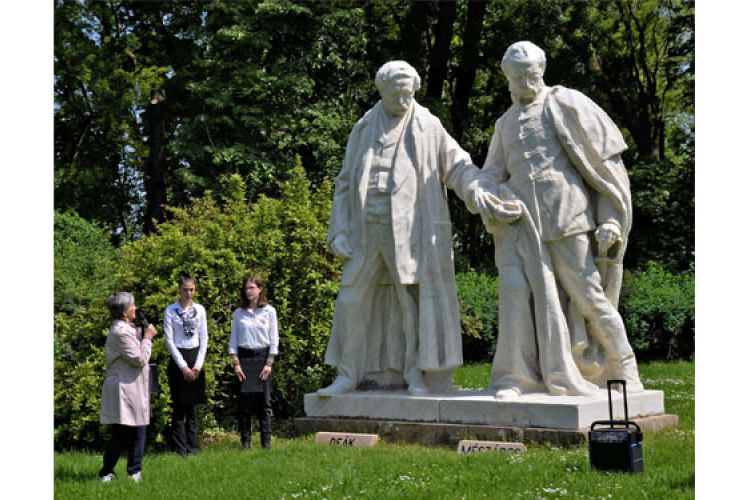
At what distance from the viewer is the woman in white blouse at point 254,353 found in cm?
905

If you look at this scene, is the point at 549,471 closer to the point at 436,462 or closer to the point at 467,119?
the point at 436,462

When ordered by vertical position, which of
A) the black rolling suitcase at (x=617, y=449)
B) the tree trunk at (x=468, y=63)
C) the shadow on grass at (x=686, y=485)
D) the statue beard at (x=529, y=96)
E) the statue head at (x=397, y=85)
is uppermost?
the tree trunk at (x=468, y=63)

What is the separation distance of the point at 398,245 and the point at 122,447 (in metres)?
3.20

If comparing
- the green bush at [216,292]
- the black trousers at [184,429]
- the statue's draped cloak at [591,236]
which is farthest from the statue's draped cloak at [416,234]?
the green bush at [216,292]

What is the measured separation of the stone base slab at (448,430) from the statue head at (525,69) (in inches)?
121

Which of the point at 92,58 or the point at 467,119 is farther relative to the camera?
the point at 467,119

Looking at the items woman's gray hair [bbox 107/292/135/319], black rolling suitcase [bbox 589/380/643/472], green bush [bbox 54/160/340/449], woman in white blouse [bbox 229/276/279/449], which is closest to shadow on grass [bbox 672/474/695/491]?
black rolling suitcase [bbox 589/380/643/472]

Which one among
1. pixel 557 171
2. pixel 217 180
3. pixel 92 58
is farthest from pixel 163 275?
pixel 92 58

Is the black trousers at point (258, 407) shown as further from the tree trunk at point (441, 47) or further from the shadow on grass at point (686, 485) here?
the tree trunk at point (441, 47)

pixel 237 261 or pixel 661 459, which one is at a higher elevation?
pixel 237 261

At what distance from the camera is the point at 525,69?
9.06 m

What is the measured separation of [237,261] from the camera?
1166 centimetres

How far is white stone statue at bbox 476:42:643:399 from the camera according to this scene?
29.3ft

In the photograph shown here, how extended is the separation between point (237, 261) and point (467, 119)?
14014mm
